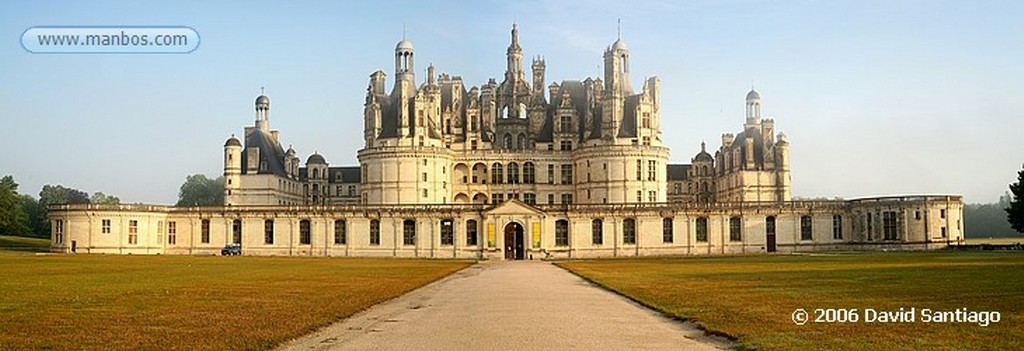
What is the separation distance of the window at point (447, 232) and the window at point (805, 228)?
29452mm

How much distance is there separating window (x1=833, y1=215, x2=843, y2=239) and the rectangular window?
13.5ft

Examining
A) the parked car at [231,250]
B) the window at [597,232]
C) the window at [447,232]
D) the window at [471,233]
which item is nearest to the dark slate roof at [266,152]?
the parked car at [231,250]

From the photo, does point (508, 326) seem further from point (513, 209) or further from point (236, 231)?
point (236, 231)

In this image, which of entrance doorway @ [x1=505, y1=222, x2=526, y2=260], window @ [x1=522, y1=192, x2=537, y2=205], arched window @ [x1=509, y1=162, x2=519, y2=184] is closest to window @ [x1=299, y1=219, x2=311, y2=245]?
entrance doorway @ [x1=505, y1=222, x2=526, y2=260]

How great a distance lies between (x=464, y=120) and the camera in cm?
10475

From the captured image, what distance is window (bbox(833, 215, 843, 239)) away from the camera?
87.7m

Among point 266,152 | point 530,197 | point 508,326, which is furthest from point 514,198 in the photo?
point 508,326

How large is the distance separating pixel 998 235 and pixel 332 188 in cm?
11259

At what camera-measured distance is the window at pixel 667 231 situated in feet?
289

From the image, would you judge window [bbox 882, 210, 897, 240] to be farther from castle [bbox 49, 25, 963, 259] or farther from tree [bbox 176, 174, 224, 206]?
tree [bbox 176, 174, 224, 206]

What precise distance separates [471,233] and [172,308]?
207 ft

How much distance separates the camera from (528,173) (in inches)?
4099

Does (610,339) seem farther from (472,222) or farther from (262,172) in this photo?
(262,172)

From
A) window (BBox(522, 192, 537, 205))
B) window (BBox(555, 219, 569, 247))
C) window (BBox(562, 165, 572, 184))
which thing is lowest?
window (BBox(555, 219, 569, 247))
